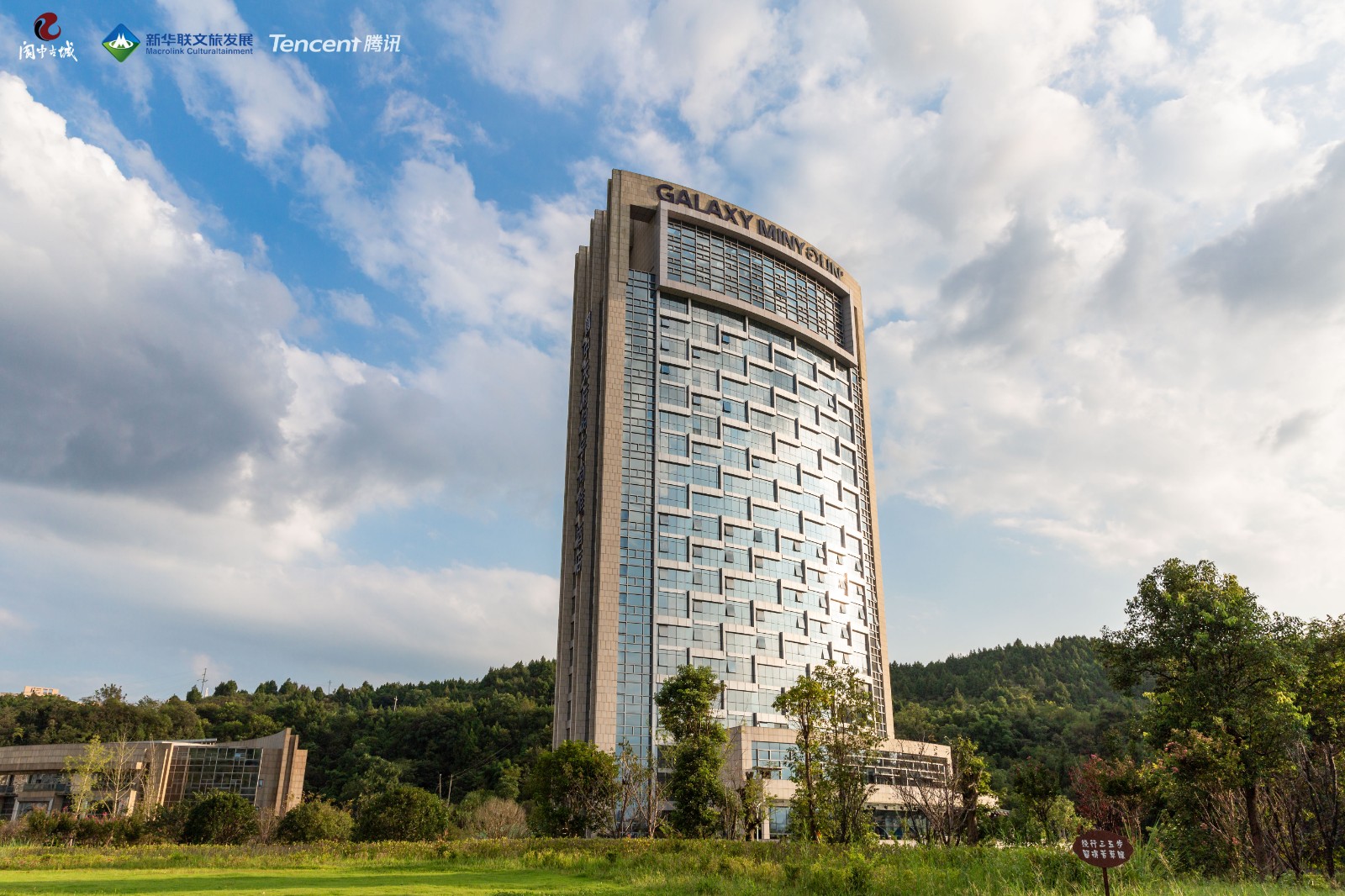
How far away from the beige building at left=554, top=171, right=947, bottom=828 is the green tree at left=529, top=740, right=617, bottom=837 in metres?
17.9

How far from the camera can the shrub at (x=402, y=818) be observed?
150 ft

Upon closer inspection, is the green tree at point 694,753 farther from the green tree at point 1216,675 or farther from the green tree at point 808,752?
the green tree at point 1216,675

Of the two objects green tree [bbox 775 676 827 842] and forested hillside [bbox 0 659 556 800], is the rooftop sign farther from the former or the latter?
forested hillside [bbox 0 659 556 800]

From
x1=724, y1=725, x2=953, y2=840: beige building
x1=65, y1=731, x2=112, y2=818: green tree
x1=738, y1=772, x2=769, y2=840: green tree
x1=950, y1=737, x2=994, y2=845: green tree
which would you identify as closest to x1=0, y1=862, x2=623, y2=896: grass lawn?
x1=738, y1=772, x2=769, y2=840: green tree

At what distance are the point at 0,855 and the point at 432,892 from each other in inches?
1005

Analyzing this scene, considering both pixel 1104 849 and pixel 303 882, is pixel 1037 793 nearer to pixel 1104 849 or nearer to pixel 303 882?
pixel 1104 849

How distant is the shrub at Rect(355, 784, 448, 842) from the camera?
45.8 metres

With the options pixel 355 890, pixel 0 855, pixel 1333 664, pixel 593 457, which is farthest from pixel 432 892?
pixel 593 457

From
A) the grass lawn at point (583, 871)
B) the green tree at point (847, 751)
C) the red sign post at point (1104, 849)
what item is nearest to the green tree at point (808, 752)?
the green tree at point (847, 751)

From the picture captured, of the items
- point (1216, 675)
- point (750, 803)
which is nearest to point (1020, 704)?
point (750, 803)

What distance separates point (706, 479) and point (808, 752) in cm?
4263

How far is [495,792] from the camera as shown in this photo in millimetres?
93062

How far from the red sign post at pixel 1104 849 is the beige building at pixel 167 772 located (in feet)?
271

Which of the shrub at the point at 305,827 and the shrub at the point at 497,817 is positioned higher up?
the shrub at the point at 305,827
